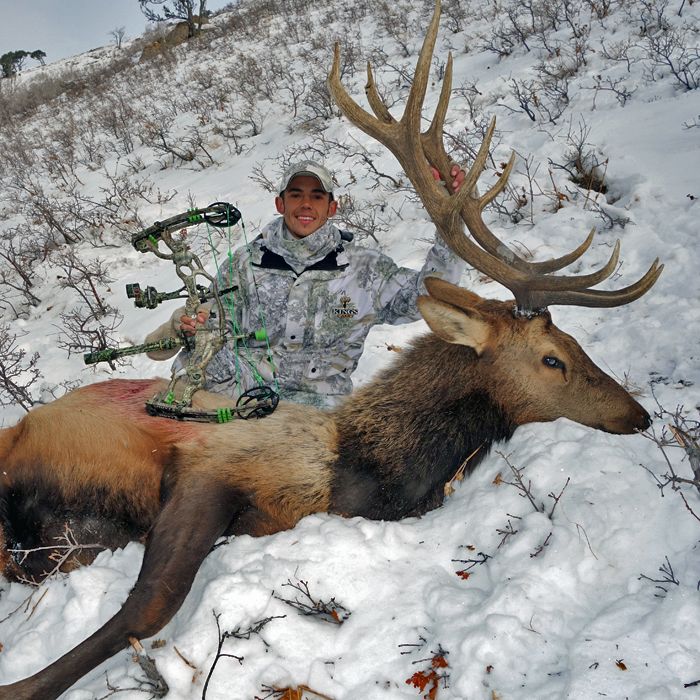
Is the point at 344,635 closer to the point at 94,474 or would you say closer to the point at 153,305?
the point at 94,474

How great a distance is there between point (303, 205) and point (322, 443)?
1.79m

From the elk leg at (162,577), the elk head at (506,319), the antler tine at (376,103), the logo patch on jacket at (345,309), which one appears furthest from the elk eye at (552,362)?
the elk leg at (162,577)

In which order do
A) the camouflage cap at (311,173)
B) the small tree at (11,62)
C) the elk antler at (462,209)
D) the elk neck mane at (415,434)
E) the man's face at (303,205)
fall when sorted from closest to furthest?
the elk antler at (462,209), the elk neck mane at (415,434), the camouflage cap at (311,173), the man's face at (303,205), the small tree at (11,62)

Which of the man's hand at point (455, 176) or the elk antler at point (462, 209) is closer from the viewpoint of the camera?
the elk antler at point (462, 209)

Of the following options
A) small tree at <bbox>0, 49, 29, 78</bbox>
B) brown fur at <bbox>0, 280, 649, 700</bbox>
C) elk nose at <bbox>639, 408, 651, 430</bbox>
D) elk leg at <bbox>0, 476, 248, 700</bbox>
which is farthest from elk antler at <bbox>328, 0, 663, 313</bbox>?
small tree at <bbox>0, 49, 29, 78</bbox>

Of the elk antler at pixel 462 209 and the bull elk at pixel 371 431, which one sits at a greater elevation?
the elk antler at pixel 462 209

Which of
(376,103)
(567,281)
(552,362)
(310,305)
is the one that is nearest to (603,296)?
(567,281)

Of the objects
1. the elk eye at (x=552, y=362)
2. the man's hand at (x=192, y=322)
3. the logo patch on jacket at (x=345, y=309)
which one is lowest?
the elk eye at (x=552, y=362)

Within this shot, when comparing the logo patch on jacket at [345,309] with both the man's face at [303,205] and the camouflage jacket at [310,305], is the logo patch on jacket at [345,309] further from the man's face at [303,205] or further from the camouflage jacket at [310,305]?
the man's face at [303,205]

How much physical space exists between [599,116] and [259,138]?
19.7ft

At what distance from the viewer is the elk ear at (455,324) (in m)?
3.30

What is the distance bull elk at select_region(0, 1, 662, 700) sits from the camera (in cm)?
316

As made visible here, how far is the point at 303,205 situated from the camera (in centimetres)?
423

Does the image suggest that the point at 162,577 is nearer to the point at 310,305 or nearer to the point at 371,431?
the point at 371,431
